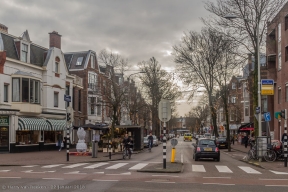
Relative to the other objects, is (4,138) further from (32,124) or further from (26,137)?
(32,124)

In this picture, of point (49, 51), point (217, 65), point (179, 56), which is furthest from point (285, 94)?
point (49, 51)

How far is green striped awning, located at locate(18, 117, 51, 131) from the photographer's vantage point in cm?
3650

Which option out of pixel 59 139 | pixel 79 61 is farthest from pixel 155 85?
pixel 59 139

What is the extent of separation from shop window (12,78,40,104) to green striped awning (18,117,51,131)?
1700mm

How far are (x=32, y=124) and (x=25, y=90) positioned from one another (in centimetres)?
321

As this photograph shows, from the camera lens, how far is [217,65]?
43.9 m

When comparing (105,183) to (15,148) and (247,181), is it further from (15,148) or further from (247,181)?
(15,148)

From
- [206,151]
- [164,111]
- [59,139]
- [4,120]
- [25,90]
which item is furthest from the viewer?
[59,139]

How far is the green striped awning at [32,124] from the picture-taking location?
36500 mm

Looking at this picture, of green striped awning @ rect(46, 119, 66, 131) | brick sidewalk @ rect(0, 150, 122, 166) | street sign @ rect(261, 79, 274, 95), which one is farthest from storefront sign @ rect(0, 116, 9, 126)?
street sign @ rect(261, 79, 274, 95)

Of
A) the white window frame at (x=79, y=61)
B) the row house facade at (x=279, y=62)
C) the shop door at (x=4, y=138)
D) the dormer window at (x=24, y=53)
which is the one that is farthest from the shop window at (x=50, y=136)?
the row house facade at (x=279, y=62)

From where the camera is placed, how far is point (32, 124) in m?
38.0

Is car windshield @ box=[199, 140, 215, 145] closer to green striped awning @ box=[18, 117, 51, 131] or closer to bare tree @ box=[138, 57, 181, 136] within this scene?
green striped awning @ box=[18, 117, 51, 131]

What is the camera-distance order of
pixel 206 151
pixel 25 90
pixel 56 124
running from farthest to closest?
pixel 56 124
pixel 25 90
pixel 206 151
